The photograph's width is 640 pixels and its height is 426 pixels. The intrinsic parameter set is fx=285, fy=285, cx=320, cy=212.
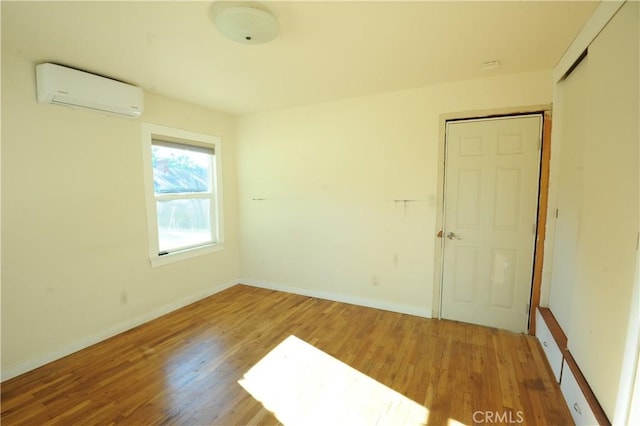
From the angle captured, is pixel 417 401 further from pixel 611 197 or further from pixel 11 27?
pixel 11 27

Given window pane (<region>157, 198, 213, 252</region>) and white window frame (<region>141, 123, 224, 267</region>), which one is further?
window pane (<region>157, 198, 213, 252</region>)

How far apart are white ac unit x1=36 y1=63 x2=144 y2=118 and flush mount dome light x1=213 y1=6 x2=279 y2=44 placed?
151 cm

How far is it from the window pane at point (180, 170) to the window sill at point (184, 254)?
29.7 inches

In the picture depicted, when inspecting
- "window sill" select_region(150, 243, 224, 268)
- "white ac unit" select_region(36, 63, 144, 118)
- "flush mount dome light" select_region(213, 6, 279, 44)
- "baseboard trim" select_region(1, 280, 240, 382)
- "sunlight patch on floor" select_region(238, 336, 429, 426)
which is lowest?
"sunlight patch on floor" select_region(238, 336, 429, 426)

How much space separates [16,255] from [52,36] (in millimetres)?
1665

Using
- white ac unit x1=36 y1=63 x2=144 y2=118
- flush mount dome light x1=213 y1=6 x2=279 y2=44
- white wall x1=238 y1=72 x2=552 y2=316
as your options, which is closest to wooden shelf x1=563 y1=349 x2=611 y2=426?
white wall x1=238 y1=72 x2=552 y2=316

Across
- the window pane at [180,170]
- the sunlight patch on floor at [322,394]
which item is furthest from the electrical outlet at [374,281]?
the window pane at [180,170]

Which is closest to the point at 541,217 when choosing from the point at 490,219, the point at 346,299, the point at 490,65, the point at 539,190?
the point at 539,190

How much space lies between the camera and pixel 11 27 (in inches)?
72.2

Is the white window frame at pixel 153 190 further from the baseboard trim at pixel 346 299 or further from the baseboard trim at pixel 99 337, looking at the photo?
the baseboard trim at pixel 346 299

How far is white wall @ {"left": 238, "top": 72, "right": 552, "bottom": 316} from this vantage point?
307 cm

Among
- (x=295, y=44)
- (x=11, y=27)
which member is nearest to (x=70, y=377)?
(x=11, y=27)

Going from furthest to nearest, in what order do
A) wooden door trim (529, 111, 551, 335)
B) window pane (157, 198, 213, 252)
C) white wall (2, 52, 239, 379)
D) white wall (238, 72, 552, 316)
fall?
1. window pane (157, 198, 213, 252)
2. white wall (238, 72, 552, 316)
3. wooden door trim (529, 111, 551, 335)
4. white wall (2, 52, 239, 379)

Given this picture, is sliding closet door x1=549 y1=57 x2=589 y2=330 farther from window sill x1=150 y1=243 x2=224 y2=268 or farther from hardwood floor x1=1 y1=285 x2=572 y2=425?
window sill x1=150 y1=243 x2=224 y2=268
